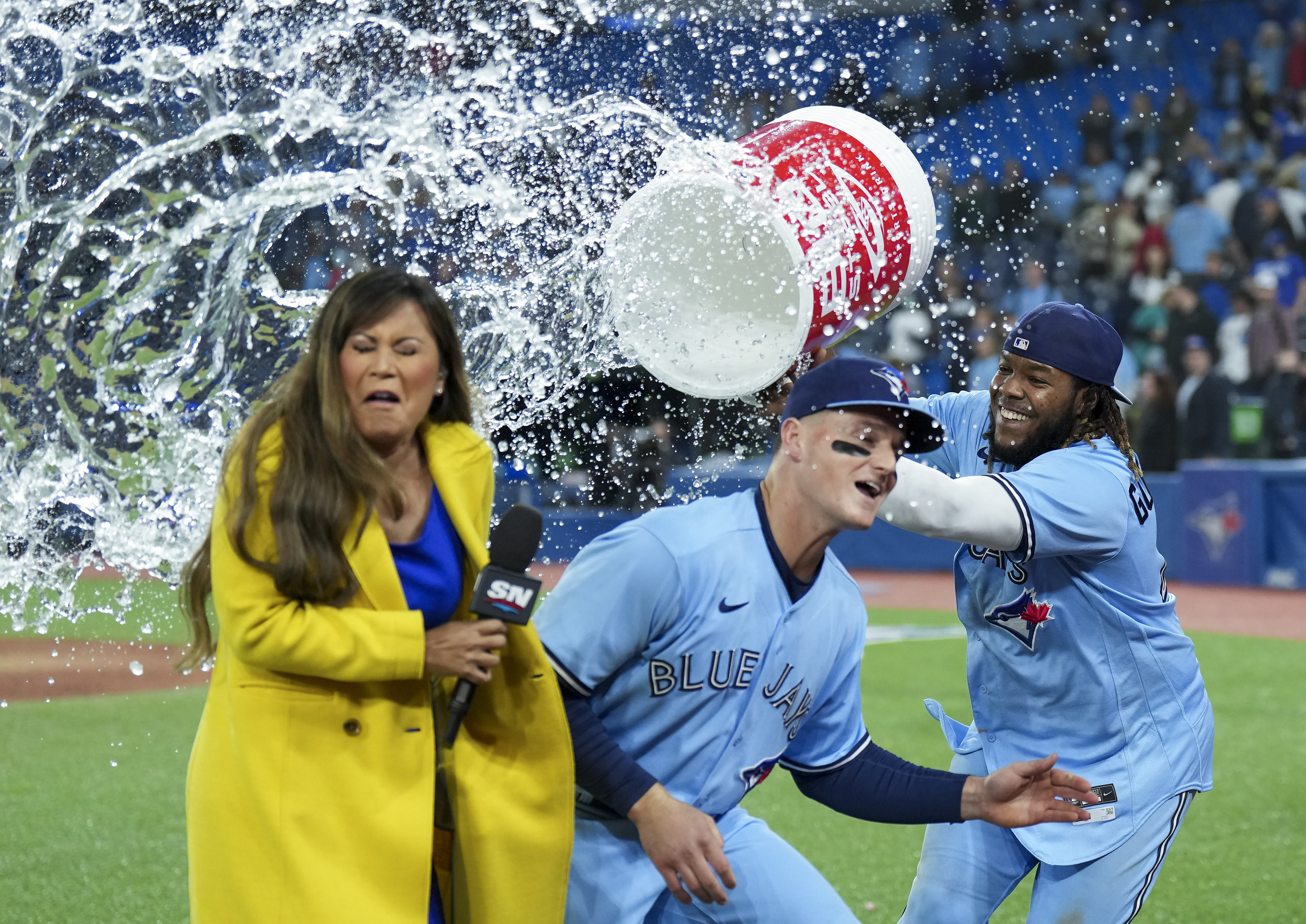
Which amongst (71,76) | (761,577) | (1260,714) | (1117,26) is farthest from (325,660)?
(1117,26)

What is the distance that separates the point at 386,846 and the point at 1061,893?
1714 mm

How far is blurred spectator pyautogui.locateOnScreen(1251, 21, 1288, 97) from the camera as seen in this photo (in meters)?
18.7

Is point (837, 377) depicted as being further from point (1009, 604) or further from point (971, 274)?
point (971, 274)

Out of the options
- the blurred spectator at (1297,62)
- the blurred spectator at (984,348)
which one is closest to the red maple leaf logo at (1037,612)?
the blurred spectator at (984,348)

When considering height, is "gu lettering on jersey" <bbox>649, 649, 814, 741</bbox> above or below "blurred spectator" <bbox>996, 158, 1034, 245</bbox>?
below

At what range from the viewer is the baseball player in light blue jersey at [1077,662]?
337 centimetres

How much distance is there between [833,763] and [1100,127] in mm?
16909

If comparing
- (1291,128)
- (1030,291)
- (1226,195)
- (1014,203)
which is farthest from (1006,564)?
(1291,128)

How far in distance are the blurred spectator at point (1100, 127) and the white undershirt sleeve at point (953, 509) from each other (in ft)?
53.6

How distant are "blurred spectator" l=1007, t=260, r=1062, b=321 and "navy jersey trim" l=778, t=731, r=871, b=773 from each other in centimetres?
1483

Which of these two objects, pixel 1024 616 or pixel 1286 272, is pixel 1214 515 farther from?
pixel 1024 616

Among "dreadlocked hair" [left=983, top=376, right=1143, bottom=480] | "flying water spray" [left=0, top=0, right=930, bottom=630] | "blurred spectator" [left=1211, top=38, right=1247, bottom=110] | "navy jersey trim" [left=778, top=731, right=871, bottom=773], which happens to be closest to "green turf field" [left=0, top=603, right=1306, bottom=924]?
"flying water spray" [left=0, top=0, right=930, bottom=630]

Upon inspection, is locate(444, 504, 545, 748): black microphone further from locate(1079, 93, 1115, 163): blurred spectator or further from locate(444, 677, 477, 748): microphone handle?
locate(1079, 93, 1115, 163): blurred spectator

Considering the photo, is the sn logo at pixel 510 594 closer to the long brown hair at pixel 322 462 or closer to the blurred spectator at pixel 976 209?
the long brown hair at pixel 322 462
